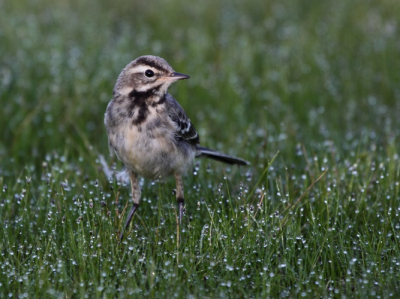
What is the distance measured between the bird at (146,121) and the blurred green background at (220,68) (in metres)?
1.77

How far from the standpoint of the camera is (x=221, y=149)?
849cm

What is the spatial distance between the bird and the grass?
456mm

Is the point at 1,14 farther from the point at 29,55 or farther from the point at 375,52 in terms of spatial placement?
the point at 375,52

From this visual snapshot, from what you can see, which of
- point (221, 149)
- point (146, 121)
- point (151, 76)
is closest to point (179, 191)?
point (146, 121)

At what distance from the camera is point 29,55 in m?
10.6

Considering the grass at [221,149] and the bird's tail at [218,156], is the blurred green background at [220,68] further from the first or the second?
the bird's tail at [218,156]

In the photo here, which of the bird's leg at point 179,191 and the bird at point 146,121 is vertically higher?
the bird at point 146,121

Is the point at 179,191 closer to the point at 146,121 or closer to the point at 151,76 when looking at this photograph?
the point at 146,121

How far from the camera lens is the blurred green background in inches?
347

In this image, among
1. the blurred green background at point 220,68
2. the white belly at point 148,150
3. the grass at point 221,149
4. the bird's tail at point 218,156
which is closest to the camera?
the grass at point 221,149

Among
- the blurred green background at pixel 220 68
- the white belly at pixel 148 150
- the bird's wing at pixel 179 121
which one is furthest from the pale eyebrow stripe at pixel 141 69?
the blurred green background at pixel 220 68

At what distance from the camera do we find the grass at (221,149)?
5.04 metres

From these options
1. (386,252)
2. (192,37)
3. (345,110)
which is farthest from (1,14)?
(386,252)

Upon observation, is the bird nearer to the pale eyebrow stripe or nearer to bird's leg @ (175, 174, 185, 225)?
the pale eyebrow stripe
